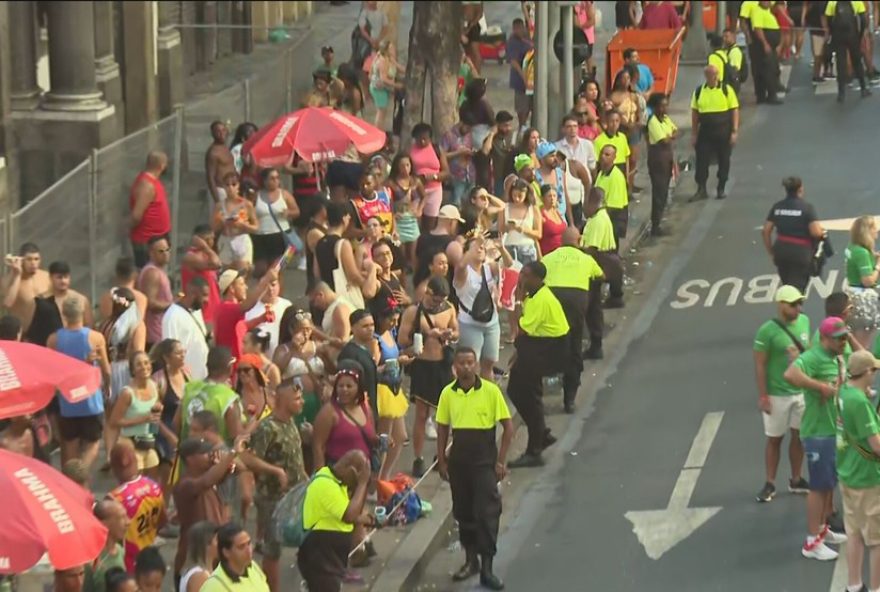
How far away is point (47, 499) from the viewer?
11.4m

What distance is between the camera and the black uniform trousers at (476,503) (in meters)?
15.0

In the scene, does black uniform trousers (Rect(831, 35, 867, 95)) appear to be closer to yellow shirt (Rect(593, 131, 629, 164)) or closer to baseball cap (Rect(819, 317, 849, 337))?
yellow shirt (Rect(593, 131, 629, 164))

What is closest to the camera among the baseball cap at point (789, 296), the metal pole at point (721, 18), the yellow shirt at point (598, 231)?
the baseball cap at point (789, 296)

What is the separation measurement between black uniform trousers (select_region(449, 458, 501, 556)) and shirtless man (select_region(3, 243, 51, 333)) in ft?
12.2

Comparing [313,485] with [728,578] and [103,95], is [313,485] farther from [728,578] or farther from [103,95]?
[103,95]

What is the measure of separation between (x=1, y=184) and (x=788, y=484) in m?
10.5

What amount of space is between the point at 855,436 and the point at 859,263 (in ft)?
13.4

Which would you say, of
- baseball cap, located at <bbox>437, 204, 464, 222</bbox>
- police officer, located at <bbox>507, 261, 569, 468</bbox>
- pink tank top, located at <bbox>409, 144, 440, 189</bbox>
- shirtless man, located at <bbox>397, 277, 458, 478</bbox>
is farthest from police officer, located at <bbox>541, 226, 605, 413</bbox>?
pink tank top, located at <bbox>409, 144, 440, 189</bbox>

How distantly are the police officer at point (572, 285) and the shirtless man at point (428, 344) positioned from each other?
1.47 meters

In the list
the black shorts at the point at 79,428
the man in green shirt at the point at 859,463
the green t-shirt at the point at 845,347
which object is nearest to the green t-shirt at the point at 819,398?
the green t-shirt at the point at 845,347

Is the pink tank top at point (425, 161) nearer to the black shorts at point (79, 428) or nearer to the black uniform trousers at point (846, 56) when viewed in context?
the black shorts at point (79, 428)

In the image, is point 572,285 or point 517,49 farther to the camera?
point 517,49

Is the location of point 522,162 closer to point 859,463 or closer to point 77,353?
point 77,353

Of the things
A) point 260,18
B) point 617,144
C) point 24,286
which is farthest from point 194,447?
point 260,18
